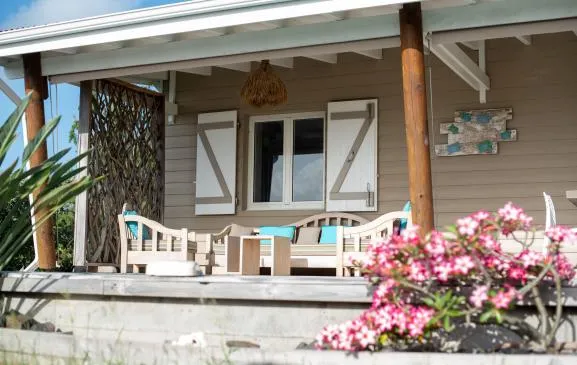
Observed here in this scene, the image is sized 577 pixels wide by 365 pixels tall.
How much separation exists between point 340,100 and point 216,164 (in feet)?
5.19

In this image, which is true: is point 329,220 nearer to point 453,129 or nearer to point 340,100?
point 340,100

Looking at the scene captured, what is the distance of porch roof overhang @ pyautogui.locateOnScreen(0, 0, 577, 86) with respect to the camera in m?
5.64

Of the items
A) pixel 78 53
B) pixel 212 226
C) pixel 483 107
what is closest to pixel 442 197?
pixel 483 107

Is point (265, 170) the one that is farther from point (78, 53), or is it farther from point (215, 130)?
point (78, 53)

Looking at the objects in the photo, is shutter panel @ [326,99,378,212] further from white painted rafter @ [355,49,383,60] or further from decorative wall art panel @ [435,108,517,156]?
decorative wall art panel @ [435,108,517,156]

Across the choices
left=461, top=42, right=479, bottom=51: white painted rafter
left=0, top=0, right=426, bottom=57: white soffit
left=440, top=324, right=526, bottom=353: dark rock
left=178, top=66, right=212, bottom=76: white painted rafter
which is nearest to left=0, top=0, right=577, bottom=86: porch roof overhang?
left=0, top=0, right=426, bottom=57: white soffit

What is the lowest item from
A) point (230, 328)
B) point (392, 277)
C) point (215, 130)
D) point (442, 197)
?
point (230, 328)

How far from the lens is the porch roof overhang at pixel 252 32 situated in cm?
564

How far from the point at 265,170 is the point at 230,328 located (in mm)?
4821

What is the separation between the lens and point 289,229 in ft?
27.5

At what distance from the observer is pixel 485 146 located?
26.0 feet

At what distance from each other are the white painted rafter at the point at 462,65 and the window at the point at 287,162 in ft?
5.88

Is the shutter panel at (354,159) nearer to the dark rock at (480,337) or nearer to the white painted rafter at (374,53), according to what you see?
the white painted rafter at (374,53)

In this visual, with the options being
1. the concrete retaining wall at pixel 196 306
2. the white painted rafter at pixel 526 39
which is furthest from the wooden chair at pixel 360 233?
the white painted rafter at pixel 526 39
